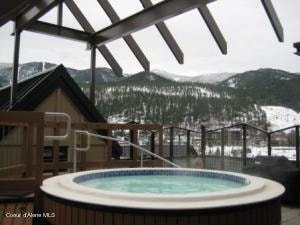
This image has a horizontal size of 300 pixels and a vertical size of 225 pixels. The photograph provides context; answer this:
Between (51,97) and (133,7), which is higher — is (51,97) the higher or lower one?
the lower one

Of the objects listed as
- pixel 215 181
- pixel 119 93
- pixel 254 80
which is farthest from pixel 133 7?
pixel 254 80

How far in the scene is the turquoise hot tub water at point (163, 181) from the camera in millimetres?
4754

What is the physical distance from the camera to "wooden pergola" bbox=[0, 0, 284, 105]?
7125mm

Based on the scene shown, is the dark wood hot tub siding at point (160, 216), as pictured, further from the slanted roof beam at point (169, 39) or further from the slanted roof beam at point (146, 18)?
the slanted roof beam at point (169, 39)

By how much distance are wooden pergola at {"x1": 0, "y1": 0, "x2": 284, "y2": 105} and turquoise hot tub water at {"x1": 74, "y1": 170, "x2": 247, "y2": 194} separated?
3.04m

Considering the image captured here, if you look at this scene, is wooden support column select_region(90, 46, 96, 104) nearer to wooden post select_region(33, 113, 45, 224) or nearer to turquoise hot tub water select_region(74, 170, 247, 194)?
turquoise hot tub water select_region(74, 170, 247, 194)

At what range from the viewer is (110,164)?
20.2ft

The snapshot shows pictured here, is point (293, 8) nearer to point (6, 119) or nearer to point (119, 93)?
point (6, 119)

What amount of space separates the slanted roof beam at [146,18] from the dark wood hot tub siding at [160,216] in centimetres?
471

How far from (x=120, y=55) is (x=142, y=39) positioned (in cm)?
99

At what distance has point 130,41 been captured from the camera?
34.2 feet

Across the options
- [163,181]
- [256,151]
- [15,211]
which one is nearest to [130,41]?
[256,151]

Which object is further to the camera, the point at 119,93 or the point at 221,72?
the point at 221,72

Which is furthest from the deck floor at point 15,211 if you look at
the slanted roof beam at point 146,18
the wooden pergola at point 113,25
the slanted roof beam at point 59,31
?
the slanted roof beam at point 59,31
